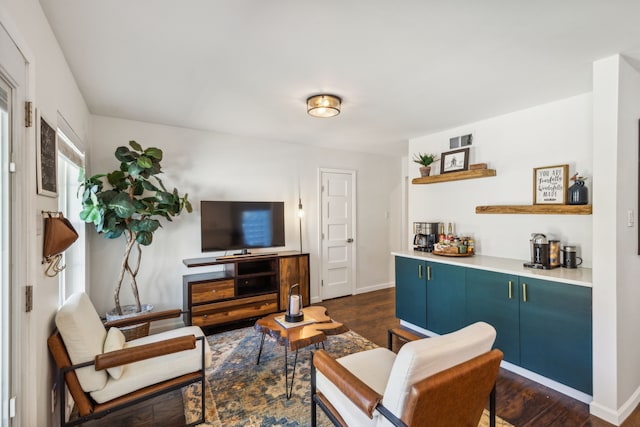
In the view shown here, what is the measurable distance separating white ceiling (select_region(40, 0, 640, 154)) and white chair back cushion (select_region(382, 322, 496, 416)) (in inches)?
64.3

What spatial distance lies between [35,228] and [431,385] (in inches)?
74.6

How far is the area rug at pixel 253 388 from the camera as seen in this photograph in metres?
2.01

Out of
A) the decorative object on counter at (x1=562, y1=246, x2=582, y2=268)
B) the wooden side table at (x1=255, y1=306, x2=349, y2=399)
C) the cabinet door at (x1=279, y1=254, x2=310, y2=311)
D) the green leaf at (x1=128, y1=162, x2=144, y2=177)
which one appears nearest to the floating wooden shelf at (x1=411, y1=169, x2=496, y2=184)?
the decorative object on counter at (x1=562, y1=246, x2=582, y2=268)

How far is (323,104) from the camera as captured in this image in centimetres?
265

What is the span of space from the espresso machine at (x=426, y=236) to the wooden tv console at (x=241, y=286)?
4.88 ft

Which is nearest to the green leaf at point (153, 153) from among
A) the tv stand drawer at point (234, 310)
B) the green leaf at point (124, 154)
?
the green leaf at point (124, 154)

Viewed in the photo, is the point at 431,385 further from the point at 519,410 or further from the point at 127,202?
the point at 127,202

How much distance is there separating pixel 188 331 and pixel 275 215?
2.02 metres

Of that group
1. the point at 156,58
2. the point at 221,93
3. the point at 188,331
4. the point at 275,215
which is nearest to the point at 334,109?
the point at 221,93

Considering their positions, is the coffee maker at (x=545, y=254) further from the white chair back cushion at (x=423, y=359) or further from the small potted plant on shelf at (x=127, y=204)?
the small potted plant on shelf at (x=127, y=204)

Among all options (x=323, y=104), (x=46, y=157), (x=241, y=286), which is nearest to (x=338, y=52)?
(x=323, y=104)

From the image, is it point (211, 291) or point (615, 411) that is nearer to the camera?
point (615, 411)

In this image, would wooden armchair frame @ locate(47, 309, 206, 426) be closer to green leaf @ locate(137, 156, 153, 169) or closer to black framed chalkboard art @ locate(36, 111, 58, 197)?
black framed chalkboard art @ locate(36, 111, 58, 197)

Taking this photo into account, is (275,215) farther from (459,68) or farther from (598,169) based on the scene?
(598,169)
